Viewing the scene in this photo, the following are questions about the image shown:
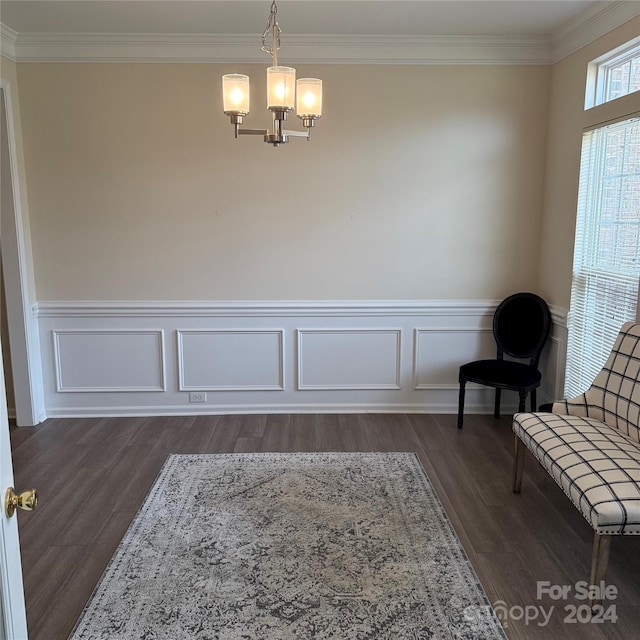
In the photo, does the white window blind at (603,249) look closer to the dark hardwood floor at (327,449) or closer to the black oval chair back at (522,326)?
the black oval chair back at (522,326)

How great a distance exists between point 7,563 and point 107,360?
3.35 meters

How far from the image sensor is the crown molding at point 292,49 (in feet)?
13.0

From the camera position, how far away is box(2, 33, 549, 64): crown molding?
3.97 metres

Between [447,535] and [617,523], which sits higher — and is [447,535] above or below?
below

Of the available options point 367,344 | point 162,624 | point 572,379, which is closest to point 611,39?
point 572,379

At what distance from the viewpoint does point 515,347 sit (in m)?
4.25

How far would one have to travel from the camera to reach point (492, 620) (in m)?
2.20

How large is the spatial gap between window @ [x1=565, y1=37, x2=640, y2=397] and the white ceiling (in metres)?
0.51

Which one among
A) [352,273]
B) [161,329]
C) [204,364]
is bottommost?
[204,364]

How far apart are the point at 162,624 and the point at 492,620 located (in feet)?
4.30

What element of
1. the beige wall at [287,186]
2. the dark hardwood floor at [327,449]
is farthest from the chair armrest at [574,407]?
the beige wall at [287,186]

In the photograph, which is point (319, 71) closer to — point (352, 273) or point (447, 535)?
point (352, 273)

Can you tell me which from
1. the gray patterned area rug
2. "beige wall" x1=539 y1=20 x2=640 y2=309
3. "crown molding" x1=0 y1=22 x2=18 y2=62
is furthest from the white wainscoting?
"crown molding" x1=0 y1=22 x2=18 y2=62

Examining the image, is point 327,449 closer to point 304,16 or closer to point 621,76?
point 304,16
